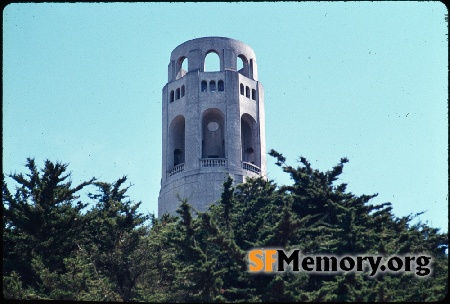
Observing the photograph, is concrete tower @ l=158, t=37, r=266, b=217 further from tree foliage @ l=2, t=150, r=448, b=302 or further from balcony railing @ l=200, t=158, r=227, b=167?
tree foliage @ l=2, t=150, r=448, b=302

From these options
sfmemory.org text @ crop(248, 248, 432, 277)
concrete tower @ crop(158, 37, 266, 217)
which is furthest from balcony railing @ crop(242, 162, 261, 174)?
sfmemory.org text @ crop(248, 248, 432, 277)

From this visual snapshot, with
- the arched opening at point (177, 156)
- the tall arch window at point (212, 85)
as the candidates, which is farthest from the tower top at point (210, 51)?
the arched opening at point (177, 156)

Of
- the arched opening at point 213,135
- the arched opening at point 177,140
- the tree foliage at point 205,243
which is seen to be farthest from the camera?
the arched opening at point 177,140

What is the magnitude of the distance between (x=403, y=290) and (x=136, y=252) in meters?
9.08

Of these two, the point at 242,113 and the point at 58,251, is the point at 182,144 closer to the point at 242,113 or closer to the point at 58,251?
the point at 242,113

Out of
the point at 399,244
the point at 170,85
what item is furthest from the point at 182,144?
the point at 399,244

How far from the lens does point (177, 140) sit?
146 feet

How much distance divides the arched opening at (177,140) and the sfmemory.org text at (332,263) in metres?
20.9

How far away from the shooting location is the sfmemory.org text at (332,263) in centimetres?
2223

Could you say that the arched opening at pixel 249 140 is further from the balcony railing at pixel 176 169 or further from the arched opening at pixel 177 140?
the balcony railing at pixel 176 169

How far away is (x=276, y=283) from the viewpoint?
68.1 ft

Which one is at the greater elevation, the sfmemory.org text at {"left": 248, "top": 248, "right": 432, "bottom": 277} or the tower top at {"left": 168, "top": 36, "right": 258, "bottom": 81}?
the tower top at {"left": 168, "top": 36, "right": 258, "bottom": 81}

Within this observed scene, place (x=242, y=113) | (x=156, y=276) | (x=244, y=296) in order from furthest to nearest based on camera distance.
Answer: (x=242, y=113) → (x=156, y=276) → (x=244, y=296)

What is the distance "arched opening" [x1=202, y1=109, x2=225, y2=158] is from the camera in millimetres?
43353
